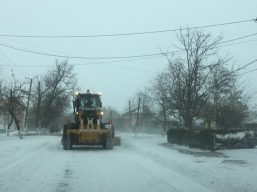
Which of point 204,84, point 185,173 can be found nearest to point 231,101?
point 204,84

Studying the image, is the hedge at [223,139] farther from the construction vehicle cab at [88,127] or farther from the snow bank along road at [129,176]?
the snow bank along road at [129,176]

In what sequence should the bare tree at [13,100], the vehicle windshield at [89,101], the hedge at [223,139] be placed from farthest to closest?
1. the bare tree at [13,100]
2. the vehicle windshield at [89,101]
3. the hedge at [223,139]

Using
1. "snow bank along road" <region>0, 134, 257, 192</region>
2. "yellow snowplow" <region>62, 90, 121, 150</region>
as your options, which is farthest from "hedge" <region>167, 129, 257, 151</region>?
"snow bank along road" <region>0, 134, 257, 192</region>

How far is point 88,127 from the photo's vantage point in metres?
33.3

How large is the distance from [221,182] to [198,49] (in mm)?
27147

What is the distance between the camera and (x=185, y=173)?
1797 centimetres

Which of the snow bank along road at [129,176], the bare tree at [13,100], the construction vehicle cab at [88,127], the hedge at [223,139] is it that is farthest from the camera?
the bare tree at [13,100]

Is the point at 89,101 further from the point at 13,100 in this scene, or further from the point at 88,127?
the point at 13,100

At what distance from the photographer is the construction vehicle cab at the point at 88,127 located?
32.8 m

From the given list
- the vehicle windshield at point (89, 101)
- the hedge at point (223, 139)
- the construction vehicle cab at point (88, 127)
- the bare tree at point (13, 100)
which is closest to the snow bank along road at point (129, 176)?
the hedge at point (223, 139)

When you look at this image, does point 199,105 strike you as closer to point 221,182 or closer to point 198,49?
point 198,49

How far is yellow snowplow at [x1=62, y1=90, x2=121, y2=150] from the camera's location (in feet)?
108

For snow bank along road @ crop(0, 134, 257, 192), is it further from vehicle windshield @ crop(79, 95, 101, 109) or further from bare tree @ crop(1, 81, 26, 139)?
bare tree @ crop(1, 81, 26, 139)


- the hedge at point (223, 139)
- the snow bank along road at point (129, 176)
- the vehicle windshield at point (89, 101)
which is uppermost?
the vehicle windshield at point (89, 101)
